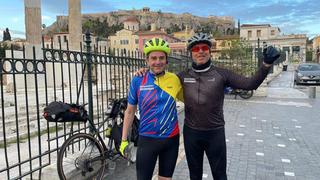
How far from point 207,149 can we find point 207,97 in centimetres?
56

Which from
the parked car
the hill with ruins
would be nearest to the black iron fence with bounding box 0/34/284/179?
the parked car

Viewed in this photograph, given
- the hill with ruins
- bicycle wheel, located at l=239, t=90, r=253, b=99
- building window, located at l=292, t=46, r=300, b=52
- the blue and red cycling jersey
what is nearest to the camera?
the blue and red cycling jersey

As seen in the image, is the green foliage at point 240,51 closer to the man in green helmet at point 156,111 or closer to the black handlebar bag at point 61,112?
the black handlebar bag at point 61,112

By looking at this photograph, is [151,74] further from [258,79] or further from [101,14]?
[101,14]

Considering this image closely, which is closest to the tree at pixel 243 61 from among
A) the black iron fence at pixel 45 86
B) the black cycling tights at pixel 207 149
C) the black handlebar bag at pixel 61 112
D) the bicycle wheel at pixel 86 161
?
the black iron fence at pixel 45 86

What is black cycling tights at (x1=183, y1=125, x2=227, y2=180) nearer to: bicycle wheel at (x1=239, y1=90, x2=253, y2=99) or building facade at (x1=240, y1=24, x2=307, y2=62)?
bicycle wheel at (x1=239, y1=90, x2=253, y2=99)

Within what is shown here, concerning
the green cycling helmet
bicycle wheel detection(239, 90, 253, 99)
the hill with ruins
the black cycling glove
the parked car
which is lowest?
bicycle wheel detection(239, 90, 253, 99)

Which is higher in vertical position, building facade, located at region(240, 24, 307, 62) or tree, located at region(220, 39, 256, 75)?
building facade, located at region(240, 24, 307, 62)

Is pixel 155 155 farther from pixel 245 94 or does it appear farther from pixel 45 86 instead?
pixel 245 94

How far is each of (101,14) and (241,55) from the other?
149m

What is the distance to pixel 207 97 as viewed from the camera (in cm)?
307

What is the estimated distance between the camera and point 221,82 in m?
3.10

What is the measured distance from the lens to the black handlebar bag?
11.9 ft

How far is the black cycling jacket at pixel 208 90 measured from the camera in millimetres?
3068
